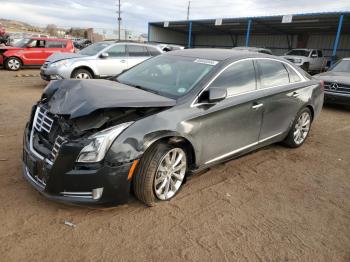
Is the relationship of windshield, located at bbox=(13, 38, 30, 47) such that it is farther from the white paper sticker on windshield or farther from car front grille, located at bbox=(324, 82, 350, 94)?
car front grille, located at bbox=(324, 82, 350, 94)

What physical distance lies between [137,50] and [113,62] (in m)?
1.12

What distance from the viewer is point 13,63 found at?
14.1 meters

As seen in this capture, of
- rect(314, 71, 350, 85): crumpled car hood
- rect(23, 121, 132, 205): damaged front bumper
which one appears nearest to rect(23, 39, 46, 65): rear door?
rect(314, 71, 350, 85): crumpled car hood

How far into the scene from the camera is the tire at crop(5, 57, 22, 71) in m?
14.0

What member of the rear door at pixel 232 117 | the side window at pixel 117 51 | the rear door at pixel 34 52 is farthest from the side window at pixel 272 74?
the rear door at pixel 34 52

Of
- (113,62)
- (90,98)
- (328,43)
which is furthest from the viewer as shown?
(328,43)

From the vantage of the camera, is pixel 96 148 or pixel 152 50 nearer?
pixel 96 148

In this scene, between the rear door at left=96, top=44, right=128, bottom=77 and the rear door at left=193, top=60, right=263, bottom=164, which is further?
the rear door at left=96, top=44, right=128, bottom=77

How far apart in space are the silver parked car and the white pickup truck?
11402mm

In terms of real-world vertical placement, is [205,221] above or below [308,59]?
below

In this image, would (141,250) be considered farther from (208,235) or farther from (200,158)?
(200,158)

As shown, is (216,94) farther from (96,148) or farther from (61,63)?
(61,63)

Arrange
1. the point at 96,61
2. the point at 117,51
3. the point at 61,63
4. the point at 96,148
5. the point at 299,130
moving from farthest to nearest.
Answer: the point at 117,51
the point at 96,61
the point at 61,63
the point at 299,130
the point at 96,148

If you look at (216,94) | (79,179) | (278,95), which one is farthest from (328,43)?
(79,179)
